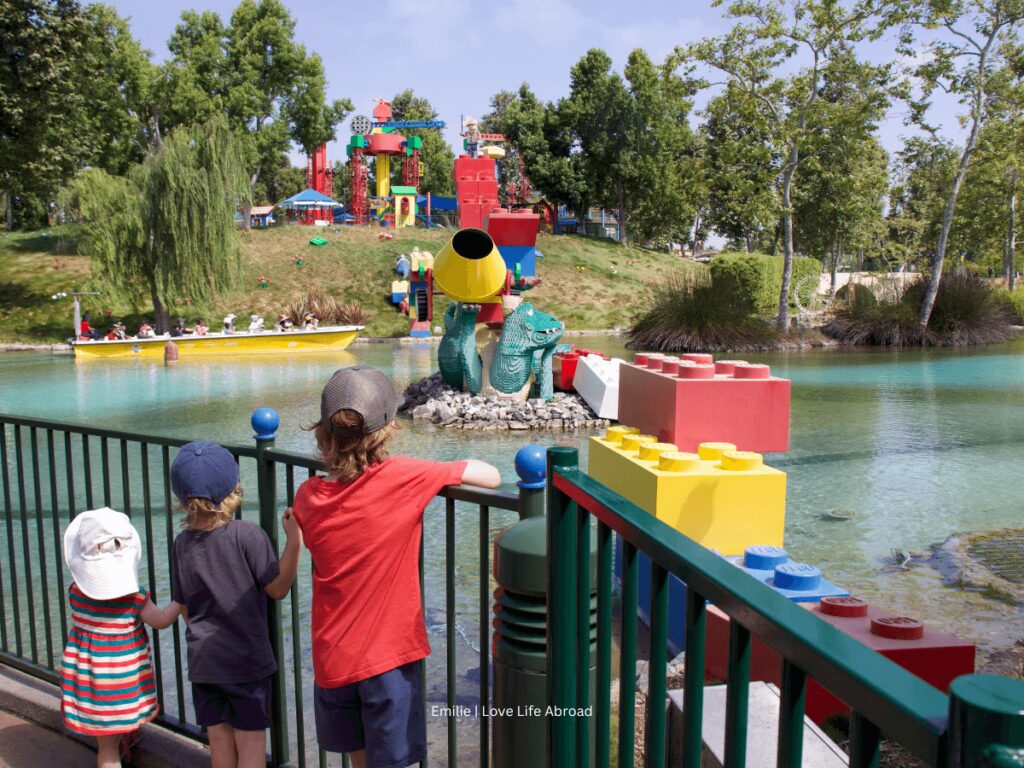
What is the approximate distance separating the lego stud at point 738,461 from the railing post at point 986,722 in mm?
3333

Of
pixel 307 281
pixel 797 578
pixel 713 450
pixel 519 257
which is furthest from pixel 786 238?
pixel 797 578

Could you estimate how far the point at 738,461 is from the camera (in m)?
3.99

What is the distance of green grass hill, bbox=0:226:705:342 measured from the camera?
2933 centimetres

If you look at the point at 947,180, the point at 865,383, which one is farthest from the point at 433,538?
the point at 947,180

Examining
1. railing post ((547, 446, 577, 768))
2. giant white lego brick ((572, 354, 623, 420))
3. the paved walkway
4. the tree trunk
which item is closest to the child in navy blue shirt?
the paved walkway

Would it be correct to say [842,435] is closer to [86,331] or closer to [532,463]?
[532,463]

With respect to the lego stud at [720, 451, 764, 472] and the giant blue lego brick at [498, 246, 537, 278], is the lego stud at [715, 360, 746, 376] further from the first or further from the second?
the giant blue lego brick at [498, 246, 537, 278]

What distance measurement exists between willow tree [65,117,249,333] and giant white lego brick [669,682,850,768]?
25.5m

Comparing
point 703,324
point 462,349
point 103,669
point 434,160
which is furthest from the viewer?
point 434,160

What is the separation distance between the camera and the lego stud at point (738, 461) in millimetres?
3980

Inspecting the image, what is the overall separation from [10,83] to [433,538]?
19.8 metres

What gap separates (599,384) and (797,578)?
8.27m

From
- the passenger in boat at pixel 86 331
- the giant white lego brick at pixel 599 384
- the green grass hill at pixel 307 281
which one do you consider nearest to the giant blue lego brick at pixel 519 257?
the giant white lego brick at pixel 599 384

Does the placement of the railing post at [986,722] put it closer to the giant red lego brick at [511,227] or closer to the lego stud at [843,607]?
the lego stud at [843,607]
